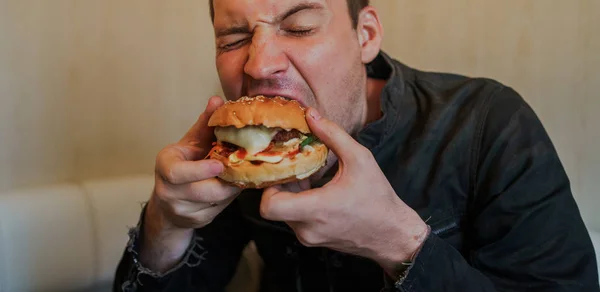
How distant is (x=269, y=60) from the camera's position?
1202 mm

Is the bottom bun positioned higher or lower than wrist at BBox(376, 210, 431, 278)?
higher

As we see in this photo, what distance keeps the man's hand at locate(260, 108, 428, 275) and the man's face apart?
0.78 ft

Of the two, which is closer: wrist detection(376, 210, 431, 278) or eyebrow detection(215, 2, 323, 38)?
wrist detection(376, 210, 431, 278)

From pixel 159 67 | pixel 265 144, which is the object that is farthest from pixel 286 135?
pixel 159 67

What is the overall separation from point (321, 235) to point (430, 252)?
23cm

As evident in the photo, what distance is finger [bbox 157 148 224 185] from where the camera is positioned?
1.01 m

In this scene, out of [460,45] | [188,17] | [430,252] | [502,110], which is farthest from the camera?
[188,17]

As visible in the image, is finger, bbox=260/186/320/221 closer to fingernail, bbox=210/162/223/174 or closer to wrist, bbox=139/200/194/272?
fingernail, bbox=210/162/223/174

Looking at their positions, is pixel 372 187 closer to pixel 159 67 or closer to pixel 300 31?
pixel 300 31

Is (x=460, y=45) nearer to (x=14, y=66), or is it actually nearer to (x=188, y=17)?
(x=188, y=17)

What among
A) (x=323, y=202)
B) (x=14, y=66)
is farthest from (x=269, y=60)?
(x=14, y=66)

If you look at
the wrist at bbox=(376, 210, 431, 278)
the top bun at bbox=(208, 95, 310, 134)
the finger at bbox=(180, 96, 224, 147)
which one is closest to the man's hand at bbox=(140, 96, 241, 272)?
the finger at bbox=(180, 96, 224, 147)

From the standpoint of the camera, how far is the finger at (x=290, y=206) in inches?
36.0

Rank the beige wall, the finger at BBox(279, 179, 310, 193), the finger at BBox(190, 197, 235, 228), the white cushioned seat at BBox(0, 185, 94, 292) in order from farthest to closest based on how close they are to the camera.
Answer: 1. the beige wall
2. the white cushioned seat at BBox(0, 185, 94, 292)
3. the finger at BBox(279, 179, 310, 193)
4. the finger at BBox(190, 197, 235, 228)
